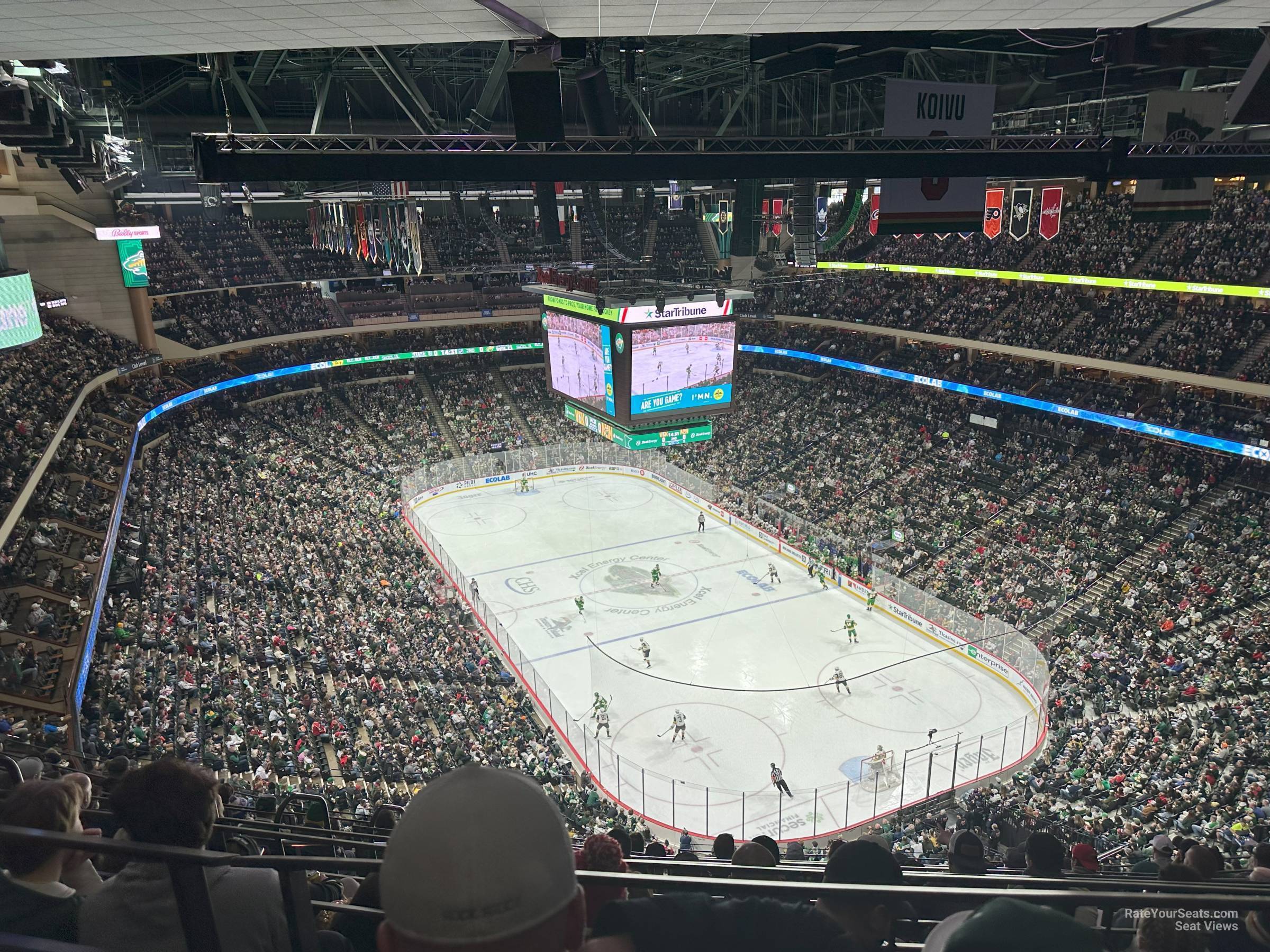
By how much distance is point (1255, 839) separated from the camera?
494 inches

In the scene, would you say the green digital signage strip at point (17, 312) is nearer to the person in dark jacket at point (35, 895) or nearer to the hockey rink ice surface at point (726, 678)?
the hockey rink ice surface at point (726, 678)

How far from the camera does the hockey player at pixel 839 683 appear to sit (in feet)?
65.3

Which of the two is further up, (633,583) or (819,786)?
(819,786)

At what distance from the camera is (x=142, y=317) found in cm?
3259

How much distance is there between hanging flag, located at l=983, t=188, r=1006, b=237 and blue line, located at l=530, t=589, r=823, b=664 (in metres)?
12.1

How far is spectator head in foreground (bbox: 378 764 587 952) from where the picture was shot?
4.02 feet

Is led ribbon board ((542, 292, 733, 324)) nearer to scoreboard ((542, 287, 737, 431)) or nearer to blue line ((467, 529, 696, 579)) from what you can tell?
scoreboard ((542, 287, 737, 431))

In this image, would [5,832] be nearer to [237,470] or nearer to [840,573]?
[840,573]

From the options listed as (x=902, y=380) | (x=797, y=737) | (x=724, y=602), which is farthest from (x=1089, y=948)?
(x=902, y=380)

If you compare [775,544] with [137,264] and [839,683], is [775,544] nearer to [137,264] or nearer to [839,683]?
[839,683]

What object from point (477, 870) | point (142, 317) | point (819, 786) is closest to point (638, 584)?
point (819, 786)

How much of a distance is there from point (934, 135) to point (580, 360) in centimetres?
1180

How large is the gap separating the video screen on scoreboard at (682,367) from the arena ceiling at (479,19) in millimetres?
11033

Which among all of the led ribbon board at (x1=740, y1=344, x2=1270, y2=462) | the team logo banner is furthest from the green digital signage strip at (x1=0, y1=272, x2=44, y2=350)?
the led ribbon board at (x1=740, y1=344, x2=1270, y2=462)
